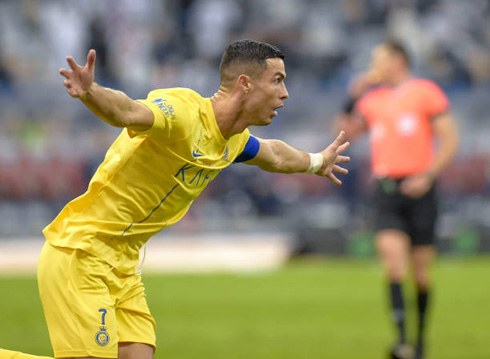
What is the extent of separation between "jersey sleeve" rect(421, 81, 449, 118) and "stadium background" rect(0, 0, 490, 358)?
27.7 ft

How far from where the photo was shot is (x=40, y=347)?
27.9 ft

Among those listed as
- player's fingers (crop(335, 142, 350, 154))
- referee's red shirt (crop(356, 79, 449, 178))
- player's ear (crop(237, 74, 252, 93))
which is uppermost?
referee's red shirt (crop(356, 79, 449, 178))

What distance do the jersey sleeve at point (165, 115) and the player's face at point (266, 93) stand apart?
0.43 metres

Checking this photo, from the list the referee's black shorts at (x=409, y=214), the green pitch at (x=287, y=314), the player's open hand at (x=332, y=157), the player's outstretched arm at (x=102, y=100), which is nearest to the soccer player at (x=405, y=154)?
the referee's black shorts at (x=409, y=214)

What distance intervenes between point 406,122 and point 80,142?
13764mm

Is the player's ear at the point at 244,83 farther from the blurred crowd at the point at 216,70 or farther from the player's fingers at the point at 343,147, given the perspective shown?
the blurred crowd at the point at 216,70

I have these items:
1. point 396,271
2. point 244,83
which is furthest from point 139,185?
point 396,271

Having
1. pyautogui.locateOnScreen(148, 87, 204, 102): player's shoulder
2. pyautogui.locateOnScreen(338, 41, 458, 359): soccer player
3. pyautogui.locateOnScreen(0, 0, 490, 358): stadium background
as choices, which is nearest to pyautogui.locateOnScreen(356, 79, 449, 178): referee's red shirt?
pyautogui.locateOnScreen(338, 41, 458, 359): soccer player

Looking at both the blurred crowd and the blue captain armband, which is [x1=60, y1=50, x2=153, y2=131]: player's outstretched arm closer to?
the blue captain armband

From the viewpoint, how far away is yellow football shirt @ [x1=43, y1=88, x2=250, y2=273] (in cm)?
460

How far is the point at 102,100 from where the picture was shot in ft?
12.9

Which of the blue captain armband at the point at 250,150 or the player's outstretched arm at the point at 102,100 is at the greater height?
the blue captain armband at the point at 250,150

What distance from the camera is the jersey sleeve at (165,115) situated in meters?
4.25

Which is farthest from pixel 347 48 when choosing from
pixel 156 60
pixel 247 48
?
pixel 247 48
